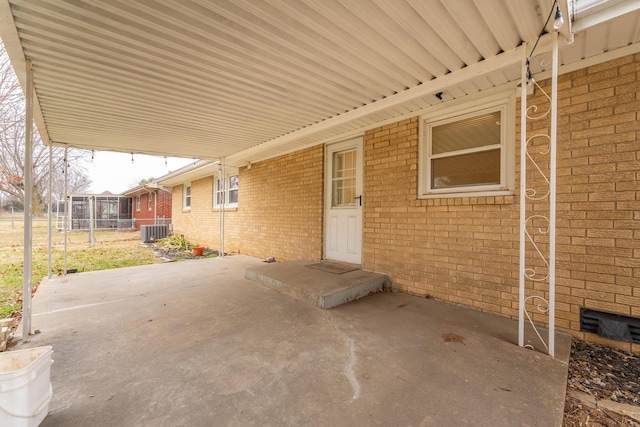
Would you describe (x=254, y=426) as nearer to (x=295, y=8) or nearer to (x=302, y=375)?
(x=302, y=375)

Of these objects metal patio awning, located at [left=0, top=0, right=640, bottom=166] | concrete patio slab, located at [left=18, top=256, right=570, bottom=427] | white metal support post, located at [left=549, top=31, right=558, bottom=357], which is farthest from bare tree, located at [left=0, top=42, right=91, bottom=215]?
white metal support post, located at [left=549, top=31, right=558, bottom=357]

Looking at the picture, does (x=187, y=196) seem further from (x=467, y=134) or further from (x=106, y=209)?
(x=106, y=209)

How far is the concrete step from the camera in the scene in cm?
360

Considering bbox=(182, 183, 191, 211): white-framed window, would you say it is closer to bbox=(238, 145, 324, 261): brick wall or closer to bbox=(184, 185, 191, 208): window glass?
bbox=(184, 185, 191, 208): window glass

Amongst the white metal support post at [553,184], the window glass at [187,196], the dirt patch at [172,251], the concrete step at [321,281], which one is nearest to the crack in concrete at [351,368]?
the concrete step at [321,281]

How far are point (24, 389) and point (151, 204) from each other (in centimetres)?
1963

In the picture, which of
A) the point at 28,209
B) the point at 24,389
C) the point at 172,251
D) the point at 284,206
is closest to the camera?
the point at 24,389

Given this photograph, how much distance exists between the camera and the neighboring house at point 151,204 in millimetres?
16381

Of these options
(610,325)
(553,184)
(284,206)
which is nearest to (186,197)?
(284,206)

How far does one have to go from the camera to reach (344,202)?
17.6 feet

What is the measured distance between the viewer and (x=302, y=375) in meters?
2.07

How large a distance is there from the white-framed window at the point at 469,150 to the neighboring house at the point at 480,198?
14 millimetres

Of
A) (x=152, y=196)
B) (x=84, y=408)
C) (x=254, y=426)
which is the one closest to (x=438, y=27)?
(x=254, y=426)

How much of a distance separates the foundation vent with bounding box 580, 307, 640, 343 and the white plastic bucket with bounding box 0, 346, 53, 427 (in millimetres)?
4390
